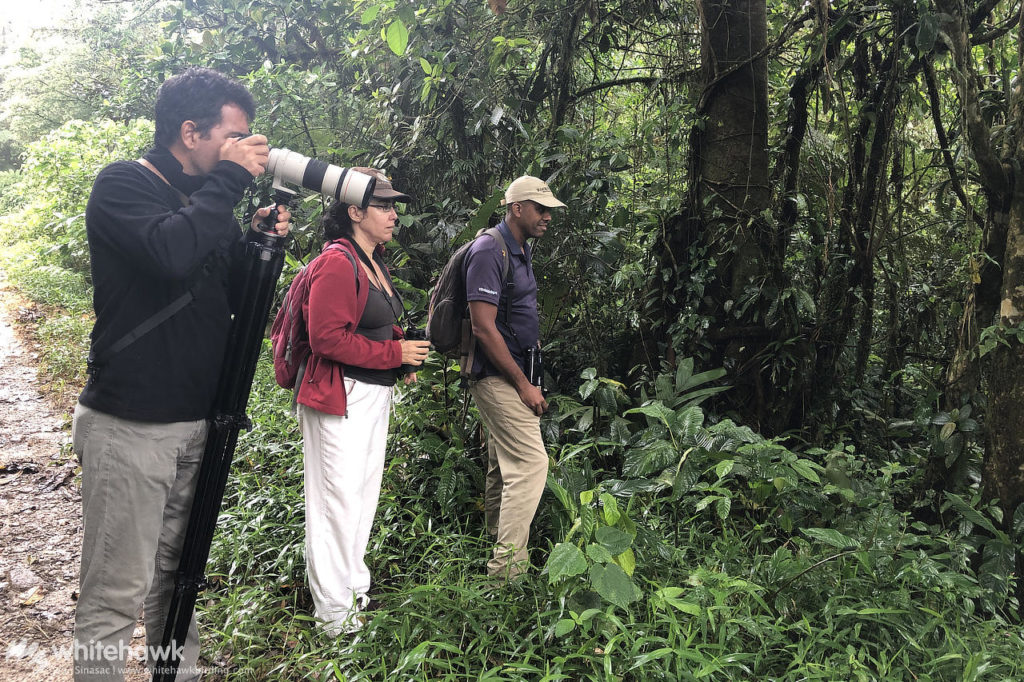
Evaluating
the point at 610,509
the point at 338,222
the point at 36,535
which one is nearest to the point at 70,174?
the point at 36,535

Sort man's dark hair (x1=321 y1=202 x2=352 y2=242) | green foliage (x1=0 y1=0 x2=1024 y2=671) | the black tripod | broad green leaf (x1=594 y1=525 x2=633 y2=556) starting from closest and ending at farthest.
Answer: the black tripod → broad green leaf (x1=594 y1=525 x2=633 y2=556) → green foliage (x1=0 y1=0 x2=1024 y2=671) → man's dark hair (x1=321 y1=202 x2=352 y2=242)

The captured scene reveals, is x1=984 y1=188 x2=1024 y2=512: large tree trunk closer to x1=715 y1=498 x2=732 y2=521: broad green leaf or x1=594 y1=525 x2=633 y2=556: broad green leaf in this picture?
x1=715 y1=498 x2=732 y2=521: broad green leaf

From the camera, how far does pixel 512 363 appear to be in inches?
124

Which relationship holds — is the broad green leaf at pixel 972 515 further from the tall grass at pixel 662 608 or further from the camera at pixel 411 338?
the camera at pixel 411 338

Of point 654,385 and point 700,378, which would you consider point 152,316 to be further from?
point 654,385

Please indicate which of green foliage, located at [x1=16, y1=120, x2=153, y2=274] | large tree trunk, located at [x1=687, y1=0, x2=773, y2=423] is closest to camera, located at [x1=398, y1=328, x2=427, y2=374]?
large tree trunk, located at [x1=687, y1=0, x2=773, y2=423]

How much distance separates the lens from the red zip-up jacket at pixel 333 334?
266cm

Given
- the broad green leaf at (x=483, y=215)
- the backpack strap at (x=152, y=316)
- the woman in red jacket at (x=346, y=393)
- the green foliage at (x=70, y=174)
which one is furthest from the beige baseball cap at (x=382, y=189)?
the green foliage at (x=70, y=174)

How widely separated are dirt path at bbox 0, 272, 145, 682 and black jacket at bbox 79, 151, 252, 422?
143 centimetres

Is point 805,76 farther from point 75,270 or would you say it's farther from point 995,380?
point 75,270

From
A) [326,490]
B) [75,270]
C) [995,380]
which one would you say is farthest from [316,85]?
[75,270]

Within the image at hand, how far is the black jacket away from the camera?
1.94 m

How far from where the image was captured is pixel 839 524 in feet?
10.7

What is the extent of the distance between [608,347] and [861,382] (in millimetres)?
1590
